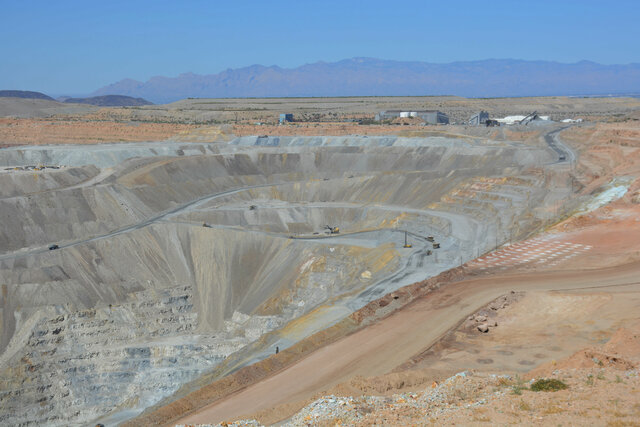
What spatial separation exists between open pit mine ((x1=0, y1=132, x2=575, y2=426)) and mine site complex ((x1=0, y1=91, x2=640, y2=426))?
212 millimetres

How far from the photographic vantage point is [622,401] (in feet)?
53.1

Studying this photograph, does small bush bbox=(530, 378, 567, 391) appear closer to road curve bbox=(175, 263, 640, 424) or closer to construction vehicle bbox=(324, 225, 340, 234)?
road curve bbox=(175, 263, 640, 424)

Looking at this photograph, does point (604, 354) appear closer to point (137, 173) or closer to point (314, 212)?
point (314, 212)

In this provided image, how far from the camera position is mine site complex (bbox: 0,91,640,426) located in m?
23.2

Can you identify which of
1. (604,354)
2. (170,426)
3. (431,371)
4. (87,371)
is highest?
(604,354)

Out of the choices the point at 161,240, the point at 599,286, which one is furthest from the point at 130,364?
the point at 599,286

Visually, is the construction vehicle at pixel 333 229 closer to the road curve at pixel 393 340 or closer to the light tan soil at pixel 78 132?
the road curve at pixel 393 340

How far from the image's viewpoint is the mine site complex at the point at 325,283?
2320 cm

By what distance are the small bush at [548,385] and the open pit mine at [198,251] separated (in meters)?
17.2

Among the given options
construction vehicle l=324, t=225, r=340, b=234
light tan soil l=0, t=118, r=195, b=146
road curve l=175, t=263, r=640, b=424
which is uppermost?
light tan soil l=0, t=118, r=195, b=146

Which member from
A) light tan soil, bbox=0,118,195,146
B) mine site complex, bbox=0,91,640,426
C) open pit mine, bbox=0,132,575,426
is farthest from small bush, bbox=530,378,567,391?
light tan soil, bbox=0,118,195,146

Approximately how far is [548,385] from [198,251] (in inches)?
1692

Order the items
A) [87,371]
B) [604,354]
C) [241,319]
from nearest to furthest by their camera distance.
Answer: [604,354], [87,371], [241,319]

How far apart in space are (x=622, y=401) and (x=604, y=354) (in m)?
5.33
